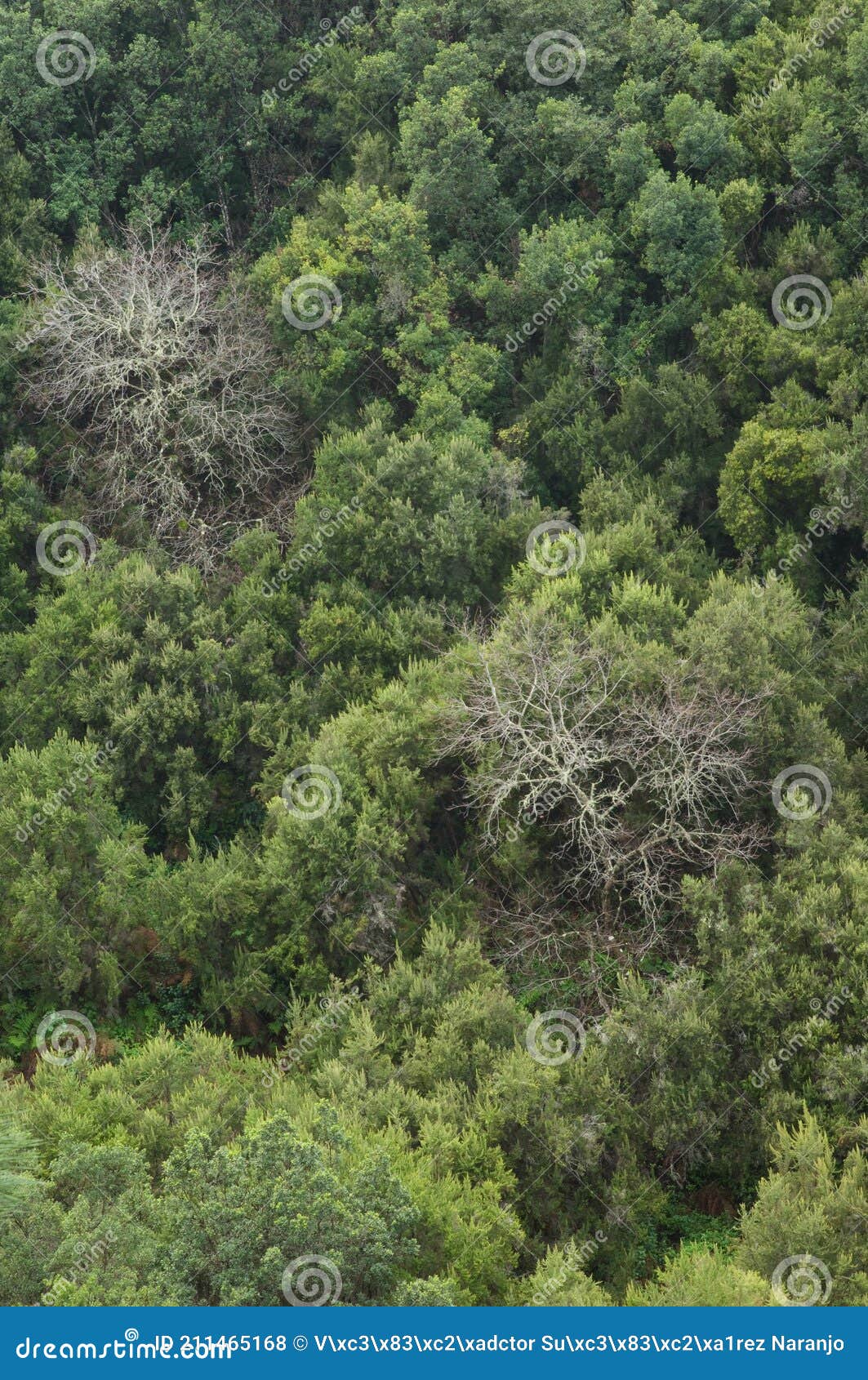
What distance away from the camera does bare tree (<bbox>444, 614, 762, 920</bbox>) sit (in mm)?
22484

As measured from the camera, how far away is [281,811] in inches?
953

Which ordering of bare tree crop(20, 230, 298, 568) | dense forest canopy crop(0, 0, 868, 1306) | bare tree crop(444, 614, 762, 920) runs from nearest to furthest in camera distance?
dense forest canopy crop(0, 0, 868, 1306), bare tree crop(444, 614, 762, 920), bare tree crop(20, 230, 298, 568)

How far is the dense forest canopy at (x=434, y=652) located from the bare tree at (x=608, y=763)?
3.9 inches

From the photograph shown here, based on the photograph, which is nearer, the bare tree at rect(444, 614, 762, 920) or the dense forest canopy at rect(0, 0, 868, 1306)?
the dense forest canopy at rect(0, 0, 868, 1306)

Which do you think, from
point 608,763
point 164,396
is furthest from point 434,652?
point 164,396

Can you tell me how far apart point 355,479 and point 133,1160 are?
52.9 ft

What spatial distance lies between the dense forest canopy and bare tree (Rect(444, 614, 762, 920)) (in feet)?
0.32

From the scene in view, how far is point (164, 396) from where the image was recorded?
31.1m

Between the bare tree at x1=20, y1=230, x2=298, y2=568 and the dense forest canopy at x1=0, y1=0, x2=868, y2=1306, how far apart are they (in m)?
0.14

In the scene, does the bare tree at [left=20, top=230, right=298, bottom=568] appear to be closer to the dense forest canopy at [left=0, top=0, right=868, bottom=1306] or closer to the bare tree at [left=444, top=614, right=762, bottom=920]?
the dense forest canopy at [left=0, top=0, right=868, bottom=1306]

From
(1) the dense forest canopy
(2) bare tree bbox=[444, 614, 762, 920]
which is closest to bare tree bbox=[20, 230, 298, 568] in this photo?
(1) the dense forest canopy

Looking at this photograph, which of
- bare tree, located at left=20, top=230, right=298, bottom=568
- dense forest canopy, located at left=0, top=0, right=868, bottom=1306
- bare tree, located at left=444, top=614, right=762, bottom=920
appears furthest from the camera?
bare tree, located at left=20, top=230, right=298, bottom=568

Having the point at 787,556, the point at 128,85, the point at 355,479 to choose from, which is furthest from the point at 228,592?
the point at 128,85

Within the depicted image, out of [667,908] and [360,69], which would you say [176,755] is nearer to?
[667,908]
